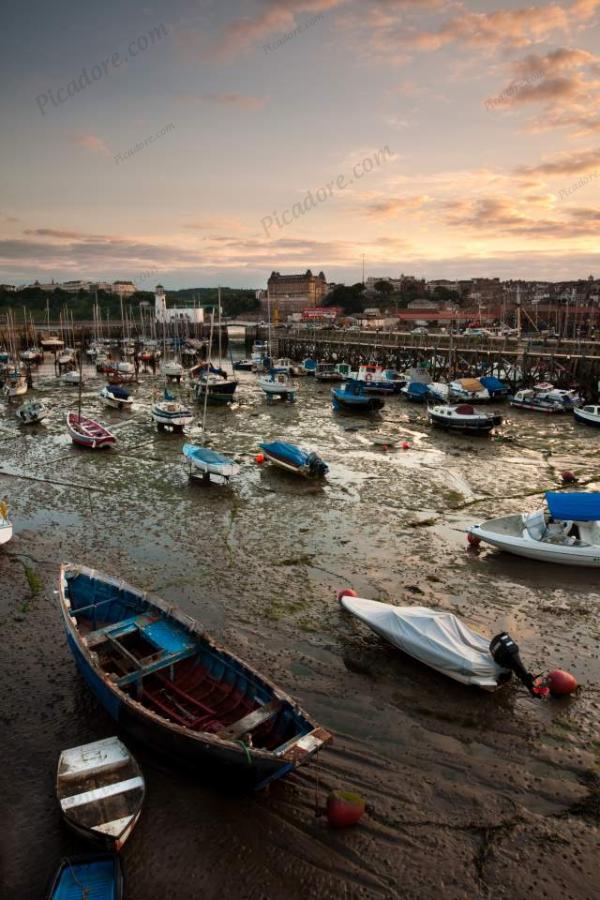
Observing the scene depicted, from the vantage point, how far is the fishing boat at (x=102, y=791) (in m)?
6.84

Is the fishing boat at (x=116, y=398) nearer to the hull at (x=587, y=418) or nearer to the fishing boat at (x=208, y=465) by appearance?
the fishing boat at (x=208, y=465)

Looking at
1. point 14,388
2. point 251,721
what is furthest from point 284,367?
point 251,721

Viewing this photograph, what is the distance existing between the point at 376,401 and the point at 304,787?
3162 centimetres

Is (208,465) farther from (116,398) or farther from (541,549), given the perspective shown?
(116,398)

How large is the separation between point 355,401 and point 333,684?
2945 centimetres

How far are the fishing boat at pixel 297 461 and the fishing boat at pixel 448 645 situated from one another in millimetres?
11530

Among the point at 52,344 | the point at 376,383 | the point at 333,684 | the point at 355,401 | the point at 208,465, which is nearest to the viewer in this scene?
the point at 333,684

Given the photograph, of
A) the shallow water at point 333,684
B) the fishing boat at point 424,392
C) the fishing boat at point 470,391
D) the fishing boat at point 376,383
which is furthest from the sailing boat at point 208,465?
the fishing boat at point 376,383

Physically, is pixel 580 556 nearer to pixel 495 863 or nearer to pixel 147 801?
pixel 495 863

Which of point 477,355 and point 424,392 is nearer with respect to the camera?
point 424,392

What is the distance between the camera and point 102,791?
7.25 m

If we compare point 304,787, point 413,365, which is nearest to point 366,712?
point 304,787

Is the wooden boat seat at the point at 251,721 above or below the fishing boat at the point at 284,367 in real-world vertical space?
below

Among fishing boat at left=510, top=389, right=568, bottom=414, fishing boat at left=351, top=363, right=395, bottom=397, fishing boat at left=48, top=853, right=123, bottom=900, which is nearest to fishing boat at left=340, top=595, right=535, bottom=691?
fishing boat at left=48, top=853, right=123, bottom=900
